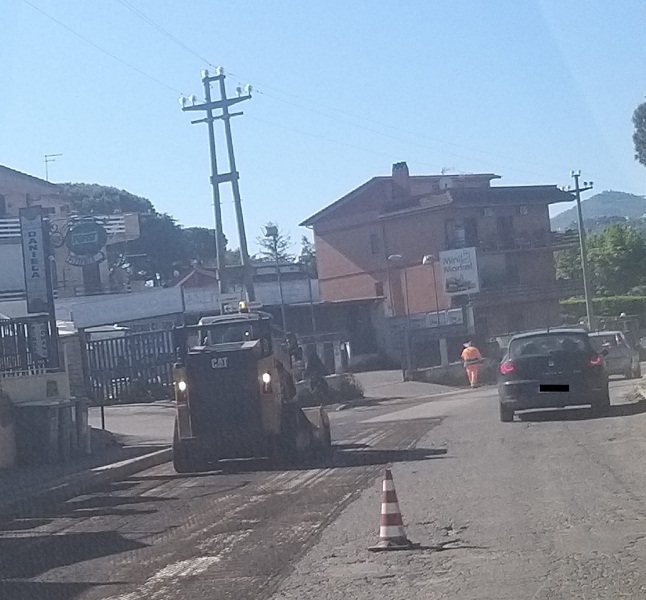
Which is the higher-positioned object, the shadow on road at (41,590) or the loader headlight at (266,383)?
the loader headlight at (266,383)

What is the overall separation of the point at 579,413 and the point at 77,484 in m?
10.1

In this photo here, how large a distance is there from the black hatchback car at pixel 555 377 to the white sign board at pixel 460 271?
40.8 m

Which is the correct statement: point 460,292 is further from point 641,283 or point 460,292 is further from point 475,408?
point 475,408

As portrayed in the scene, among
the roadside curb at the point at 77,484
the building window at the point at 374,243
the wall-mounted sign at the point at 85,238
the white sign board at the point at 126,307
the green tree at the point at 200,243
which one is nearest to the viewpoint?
the roadside curb at the point at 77,484

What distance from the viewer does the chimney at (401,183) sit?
70.1 meters

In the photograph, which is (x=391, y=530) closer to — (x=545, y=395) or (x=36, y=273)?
(x=545, y=395)

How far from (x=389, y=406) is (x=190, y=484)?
59.7 feet

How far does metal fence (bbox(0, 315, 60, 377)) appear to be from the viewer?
22375mm

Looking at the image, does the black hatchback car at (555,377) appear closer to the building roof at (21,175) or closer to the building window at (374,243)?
the building roof at (21,175)

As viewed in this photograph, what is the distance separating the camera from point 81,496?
17.3m

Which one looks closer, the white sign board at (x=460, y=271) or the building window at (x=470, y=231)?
the white sign board at (x=460, y=271)

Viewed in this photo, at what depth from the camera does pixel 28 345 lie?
898 inches

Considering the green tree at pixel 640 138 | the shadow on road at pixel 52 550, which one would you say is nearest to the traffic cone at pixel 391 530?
the shadow on road at pixel 52 550

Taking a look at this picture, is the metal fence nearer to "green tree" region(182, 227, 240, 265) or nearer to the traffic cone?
the traffic cone
